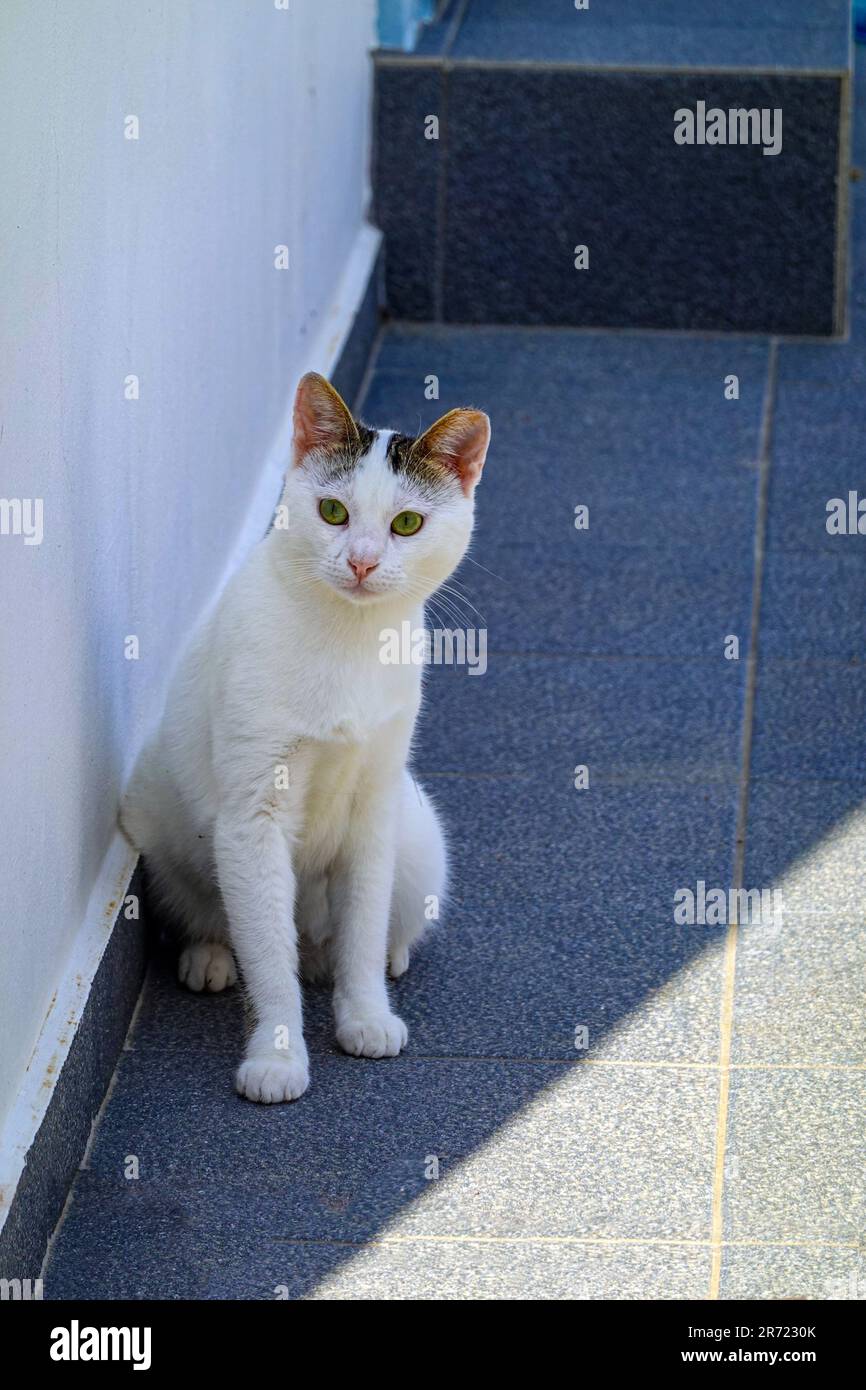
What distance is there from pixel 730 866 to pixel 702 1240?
1.33 meters

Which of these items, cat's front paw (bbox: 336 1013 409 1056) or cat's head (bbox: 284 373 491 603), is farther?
cat's front paw (bbox: 336 1013 409 1056)

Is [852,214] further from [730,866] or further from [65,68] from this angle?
[65,68]

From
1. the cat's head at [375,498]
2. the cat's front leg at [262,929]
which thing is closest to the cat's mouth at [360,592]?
the cat's head at [375,498]

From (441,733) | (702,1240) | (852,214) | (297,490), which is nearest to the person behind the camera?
(702,1240)

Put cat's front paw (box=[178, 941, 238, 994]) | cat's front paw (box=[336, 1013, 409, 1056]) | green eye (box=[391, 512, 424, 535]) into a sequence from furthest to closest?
cat's front paw (box=[178, 941, 238, 994]) < cat's front paw (box=[336, 1013, 409, 1056]) < green eye (box=[391, 512, 424, 535])

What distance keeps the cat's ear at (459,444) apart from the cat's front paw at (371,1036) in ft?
3.52

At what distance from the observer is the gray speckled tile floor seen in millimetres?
2896

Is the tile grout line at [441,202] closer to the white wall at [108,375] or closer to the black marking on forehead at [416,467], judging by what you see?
the white wall at [108,375]

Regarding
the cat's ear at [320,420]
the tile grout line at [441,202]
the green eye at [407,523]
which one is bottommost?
the green eye at [407,523]

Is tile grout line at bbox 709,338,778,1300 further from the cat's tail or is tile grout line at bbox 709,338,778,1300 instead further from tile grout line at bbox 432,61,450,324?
tile grout line at bbox 432,61,450,324

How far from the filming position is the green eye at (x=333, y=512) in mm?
3139

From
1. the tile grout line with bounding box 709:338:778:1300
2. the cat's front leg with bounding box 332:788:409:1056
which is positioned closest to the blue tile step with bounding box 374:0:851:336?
the tile grout line with bounding box 709:338:778:1300

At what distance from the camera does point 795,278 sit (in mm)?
7395

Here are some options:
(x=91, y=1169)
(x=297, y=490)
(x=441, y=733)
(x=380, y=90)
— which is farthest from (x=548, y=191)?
(x=91, y=1169)
